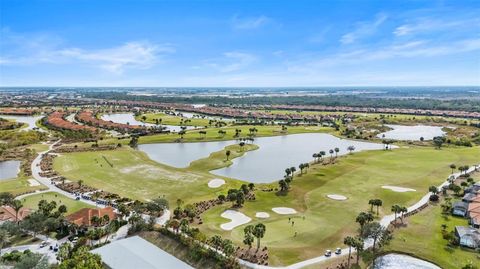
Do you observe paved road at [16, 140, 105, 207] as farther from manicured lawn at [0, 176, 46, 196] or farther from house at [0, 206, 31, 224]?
house at [0, 206, 31, 224]

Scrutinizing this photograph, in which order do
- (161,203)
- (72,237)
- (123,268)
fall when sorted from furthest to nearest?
(161,203) < (72,237) < (123,268)

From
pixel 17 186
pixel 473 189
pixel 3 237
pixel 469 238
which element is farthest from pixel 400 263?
pixel 17 186

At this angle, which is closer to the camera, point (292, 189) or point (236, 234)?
point (236, 234)

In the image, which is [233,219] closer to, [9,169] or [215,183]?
[215,183]

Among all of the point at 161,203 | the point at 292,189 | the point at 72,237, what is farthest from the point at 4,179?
the point at 292,189

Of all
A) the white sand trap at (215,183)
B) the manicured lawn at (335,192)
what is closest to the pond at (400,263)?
the manicured lawn at (335,192)

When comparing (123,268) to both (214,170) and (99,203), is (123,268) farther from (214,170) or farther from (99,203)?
(214,170)

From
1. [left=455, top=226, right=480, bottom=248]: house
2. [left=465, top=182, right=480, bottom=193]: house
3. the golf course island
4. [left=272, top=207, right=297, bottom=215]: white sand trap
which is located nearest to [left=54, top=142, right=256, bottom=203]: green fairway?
the golf course island
